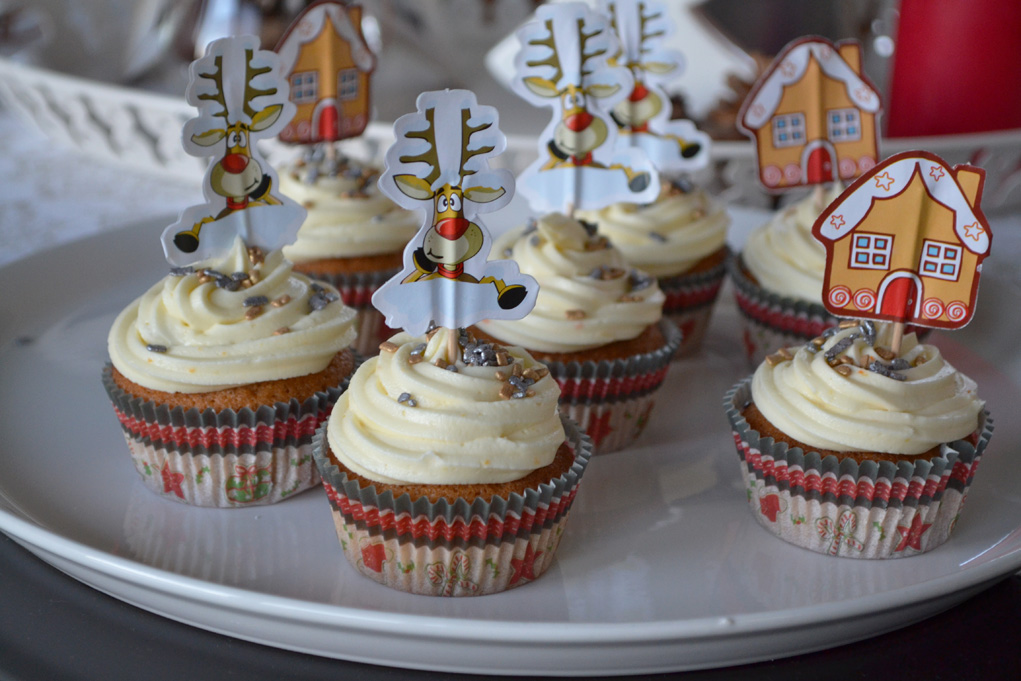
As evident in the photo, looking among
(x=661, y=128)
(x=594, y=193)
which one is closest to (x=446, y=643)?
(x=594, y=193)

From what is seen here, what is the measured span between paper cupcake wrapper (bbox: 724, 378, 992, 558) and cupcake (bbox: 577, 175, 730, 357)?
106 centimetres

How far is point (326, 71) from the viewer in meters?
3.38

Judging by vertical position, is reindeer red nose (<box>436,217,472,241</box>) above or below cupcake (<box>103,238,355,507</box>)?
above

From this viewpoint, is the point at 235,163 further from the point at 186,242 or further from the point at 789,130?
the point at 789,130

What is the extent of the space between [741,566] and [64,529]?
1606mm

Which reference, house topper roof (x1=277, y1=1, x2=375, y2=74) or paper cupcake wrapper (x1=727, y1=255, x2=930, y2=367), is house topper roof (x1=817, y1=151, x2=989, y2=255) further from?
house topper roof (x1=277, y1=1, x2=375, y2=74)

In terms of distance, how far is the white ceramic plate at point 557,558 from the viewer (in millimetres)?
1943

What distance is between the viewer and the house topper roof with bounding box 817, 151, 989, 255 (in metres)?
2.29

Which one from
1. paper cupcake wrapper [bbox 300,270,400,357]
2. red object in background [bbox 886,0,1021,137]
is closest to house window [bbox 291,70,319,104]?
paper cupcake wrapper [bbox 300,270,400,357]

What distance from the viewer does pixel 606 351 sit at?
292 cm

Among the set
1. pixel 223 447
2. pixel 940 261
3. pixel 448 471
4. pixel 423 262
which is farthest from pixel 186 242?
pixel 940 261

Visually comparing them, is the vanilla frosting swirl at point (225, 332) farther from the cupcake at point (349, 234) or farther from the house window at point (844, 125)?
the house window at point (844, 125)

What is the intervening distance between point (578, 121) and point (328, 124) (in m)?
0.89

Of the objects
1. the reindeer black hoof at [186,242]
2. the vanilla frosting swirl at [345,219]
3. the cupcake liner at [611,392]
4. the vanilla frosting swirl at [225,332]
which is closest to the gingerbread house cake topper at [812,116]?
the cupcake liner at [611,392]
